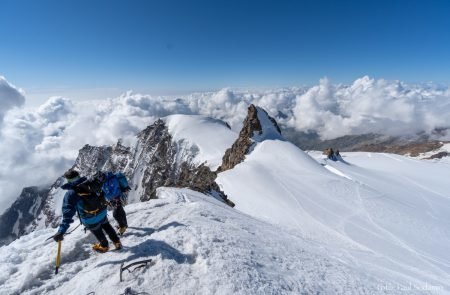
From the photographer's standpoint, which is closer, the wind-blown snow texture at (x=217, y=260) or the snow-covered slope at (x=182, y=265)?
the snow-covered slope at (x=182, y=265)

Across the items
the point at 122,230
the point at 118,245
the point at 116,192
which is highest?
the point at 116,192

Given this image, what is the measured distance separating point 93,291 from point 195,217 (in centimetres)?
506

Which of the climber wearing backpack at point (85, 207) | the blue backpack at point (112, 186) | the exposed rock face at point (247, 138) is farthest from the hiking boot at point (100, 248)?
the exposed rock face at point (247, 138)

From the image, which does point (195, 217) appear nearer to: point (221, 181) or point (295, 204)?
point (295, 204)

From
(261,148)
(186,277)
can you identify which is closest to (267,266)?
(186,277)

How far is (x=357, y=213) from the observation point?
93.7 feet

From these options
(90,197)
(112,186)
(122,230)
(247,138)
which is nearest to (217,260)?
(122,230)

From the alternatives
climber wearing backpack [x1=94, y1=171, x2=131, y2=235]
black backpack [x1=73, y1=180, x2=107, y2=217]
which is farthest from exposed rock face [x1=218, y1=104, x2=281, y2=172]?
black backpack [x1=73, y1=180, x2=107, y2=217]

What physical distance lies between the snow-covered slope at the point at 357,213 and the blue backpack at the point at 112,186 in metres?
9.55

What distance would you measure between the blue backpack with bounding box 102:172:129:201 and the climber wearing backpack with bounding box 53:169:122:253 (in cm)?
135

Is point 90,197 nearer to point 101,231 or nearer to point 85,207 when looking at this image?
point 85,207

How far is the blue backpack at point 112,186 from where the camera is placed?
10477mm

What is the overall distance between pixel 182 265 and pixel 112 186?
13.1 ft

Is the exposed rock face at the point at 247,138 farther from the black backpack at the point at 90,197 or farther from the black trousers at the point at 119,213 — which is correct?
the black backpack at the point at 90,197
